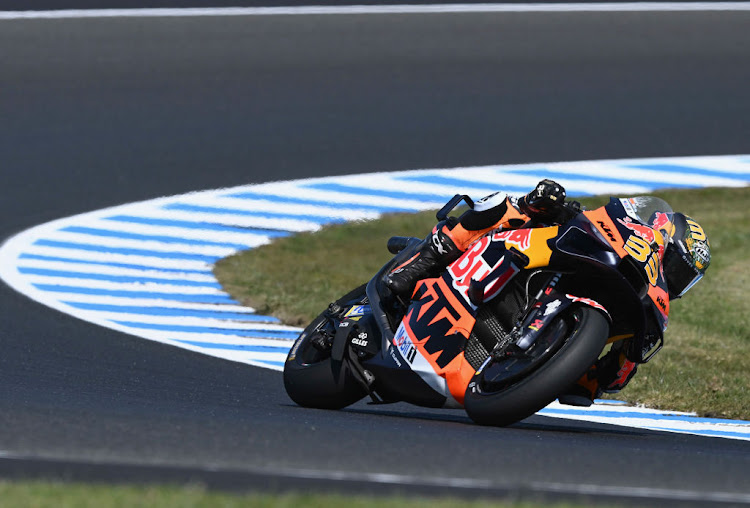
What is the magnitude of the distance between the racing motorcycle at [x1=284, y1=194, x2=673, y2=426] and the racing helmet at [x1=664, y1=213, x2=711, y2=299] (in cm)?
8

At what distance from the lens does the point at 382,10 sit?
1703 cm

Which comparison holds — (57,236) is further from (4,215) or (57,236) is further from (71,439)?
(71,439)

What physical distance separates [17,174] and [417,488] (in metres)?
9.46

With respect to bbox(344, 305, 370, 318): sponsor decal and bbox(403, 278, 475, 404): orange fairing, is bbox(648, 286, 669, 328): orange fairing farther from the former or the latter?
bbox(344, 305, 370, 318): sponsor decal

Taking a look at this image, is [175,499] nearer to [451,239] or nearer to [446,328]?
[446,328]

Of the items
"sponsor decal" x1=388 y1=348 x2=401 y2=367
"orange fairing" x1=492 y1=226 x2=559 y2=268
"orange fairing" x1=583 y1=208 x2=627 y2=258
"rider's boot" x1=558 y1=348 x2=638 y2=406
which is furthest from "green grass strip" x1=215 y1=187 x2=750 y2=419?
"orange fairing" x1=492 y1=226 x2=559 y2=268

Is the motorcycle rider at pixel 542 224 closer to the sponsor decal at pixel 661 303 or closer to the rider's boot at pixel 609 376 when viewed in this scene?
the rider's boot at pixel 609 376

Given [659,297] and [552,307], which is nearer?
[552,307]

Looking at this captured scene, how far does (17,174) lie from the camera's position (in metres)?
13.3

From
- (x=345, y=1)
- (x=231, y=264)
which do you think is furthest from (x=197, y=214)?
(x=345, y=1)

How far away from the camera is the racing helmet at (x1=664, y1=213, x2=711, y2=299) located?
670 centimetres

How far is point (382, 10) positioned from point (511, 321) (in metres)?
10.9

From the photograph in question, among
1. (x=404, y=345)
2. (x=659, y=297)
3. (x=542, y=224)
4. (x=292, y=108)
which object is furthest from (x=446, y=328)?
(x=292, y=108)

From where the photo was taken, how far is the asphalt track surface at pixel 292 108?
351 inches
